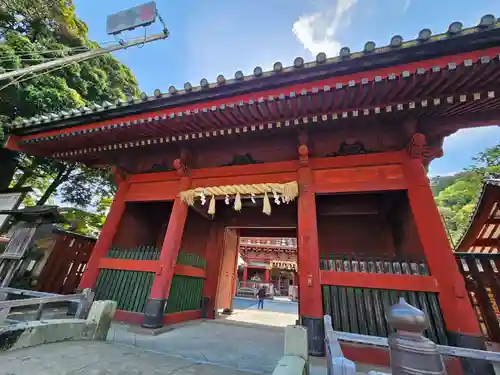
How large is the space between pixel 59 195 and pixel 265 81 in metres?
12.4

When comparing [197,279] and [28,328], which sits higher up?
[197,279]

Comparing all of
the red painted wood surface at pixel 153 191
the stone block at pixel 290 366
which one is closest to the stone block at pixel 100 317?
the red painted wood surface at pixel 153 191

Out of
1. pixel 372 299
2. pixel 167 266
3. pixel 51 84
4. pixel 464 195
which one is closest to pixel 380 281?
pixel 372 299

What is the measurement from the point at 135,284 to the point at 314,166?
16.1 feet

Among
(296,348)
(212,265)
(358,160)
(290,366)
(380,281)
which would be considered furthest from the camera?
(212,265)

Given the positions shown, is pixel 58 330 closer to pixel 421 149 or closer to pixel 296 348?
pixel 296 348

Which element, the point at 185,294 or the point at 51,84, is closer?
the point at 185,294

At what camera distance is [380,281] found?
378cm

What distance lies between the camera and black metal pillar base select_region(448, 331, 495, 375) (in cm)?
297

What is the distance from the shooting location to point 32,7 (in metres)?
9.42

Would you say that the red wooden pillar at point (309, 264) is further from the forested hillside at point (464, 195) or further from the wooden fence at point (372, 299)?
the forested hillside at point (464, 195)

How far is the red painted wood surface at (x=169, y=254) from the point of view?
4.77m

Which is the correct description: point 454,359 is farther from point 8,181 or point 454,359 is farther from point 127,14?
point 8,181

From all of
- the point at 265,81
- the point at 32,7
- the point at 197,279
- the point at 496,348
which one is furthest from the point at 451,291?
the point at 32,7
